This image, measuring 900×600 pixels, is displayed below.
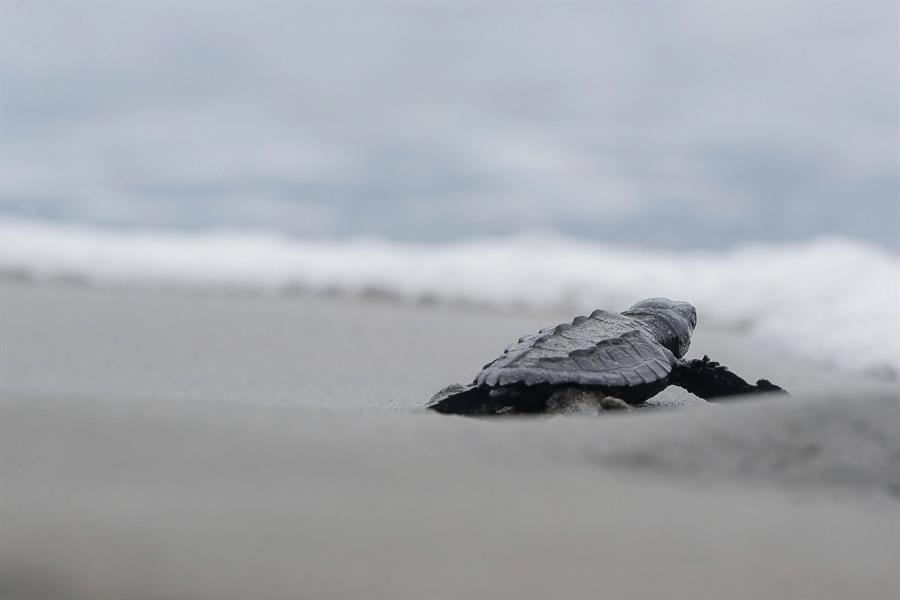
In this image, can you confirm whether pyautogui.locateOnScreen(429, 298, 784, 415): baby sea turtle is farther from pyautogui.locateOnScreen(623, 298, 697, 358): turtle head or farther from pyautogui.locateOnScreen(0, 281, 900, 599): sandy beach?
pyautogui.locateOnScreen(0, 281, 900, 599): sandy beach

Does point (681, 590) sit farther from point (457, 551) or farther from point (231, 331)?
point (231, 331)

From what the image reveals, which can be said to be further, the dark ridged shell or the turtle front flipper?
the turtle front flipper

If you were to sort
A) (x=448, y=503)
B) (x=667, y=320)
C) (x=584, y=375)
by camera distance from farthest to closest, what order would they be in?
(x=667, y=320), (x=584, y=375), (x=448, y=503)

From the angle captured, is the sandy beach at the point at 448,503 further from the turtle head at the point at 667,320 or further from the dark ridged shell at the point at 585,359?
the turtle head at the point at 667,320

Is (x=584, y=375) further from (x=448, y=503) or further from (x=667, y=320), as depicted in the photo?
(x=448, y=503)

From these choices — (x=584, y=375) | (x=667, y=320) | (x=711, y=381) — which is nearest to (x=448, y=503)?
(x=584, y=375)

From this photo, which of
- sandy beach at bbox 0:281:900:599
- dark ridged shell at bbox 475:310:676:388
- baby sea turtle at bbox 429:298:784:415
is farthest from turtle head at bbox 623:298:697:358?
sandy beach at bbox 0:281:900:599
